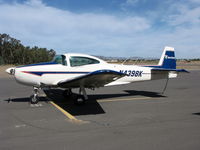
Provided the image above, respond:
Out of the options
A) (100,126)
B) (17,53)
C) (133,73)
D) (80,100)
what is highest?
(17,53)

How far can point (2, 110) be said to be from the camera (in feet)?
21.2

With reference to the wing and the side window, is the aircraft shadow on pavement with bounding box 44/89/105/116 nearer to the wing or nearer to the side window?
the wing

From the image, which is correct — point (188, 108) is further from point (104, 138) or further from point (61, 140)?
point (61, 140)

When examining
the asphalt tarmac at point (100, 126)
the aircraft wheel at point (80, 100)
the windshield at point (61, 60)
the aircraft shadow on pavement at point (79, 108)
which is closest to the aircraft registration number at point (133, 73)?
the asphalt tarmac at point (100, 126)

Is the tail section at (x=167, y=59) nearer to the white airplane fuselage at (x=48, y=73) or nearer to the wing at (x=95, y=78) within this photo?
the white airplane fuselage at (x=48, y=73)

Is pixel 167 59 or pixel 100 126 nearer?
pixel 100 126

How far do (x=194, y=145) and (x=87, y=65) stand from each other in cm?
470

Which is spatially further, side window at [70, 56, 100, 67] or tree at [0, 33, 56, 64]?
tree at [0, 33, 56, 64]

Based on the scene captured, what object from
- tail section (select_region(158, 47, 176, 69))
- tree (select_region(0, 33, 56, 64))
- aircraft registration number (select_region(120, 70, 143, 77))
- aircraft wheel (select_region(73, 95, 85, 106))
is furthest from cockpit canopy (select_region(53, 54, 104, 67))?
tree (select_region(0, 33, 56, 64))

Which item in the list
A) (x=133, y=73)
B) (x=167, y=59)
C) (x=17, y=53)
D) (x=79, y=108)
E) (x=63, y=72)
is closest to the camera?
(x=79, y=108)

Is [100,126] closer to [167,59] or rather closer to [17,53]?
[167,59]

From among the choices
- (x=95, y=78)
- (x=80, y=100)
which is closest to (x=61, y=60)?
(x=80, y=100)

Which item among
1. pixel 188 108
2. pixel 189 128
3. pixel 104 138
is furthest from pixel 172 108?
pixel 104 138

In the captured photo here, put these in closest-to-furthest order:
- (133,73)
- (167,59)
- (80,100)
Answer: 1. (80,100)
2. (133,73)
3. (167,59)
